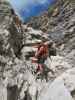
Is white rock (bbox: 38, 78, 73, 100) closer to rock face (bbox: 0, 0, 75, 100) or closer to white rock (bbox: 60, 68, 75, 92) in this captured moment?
rock face (bbox: 0, 0, 75, 100)

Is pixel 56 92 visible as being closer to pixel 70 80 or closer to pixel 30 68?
pixel 70 80

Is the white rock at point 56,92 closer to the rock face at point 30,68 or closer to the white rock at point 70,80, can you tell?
the rock face at point 30,68

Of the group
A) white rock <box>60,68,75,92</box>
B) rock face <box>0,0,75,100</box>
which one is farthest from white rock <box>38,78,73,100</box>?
white rock <box>60,68,75,92</box>

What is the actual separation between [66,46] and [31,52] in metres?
6.33

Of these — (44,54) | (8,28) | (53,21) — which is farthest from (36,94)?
(53,21)

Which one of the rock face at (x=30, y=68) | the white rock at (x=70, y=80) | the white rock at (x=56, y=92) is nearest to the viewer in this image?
the white rock at (x=56, y=92)

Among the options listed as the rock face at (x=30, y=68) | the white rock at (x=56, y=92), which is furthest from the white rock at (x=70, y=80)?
the white rock at (x=56, y=92)

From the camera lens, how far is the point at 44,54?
54.3 ft

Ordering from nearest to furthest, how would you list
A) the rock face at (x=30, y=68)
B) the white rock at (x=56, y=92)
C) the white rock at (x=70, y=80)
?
1. the white rock at (x=56, y=92)
2. the rock face at (x=30, y=68)
3. the white rock at (x=70, y=80)

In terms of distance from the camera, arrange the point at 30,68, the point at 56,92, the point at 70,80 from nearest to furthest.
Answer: the point at 56,92, the point at 70,80, the point at 30,68

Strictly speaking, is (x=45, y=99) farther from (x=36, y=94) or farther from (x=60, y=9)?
(x=60, y=9)

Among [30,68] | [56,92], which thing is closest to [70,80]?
[56,92]

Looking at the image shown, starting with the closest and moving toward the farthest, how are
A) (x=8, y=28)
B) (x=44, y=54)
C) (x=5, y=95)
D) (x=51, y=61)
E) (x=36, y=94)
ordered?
1. (x=5, y=95)
2. (x=36, y=94)
3. (x=44, y=54)
4. (x=8, y=28)
5. (x=51, y=61)

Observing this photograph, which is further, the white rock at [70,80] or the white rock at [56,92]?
the white rock at [70,80]
